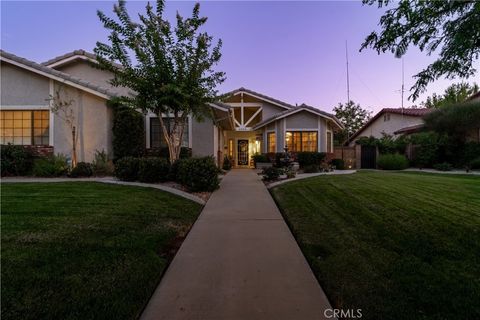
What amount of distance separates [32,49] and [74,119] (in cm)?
833

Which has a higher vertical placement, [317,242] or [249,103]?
[249,103]

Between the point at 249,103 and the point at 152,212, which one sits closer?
the point at 152,212

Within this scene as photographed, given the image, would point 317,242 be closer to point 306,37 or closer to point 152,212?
point 152,212

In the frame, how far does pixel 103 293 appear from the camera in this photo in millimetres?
2375

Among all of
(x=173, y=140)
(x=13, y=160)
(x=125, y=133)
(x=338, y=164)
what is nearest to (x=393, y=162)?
(x=338, y=164)

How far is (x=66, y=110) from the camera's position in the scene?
1126 centimetres

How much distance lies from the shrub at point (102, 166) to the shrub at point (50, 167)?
1058 mm

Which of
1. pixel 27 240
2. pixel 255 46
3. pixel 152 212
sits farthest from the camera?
pixel 255 46

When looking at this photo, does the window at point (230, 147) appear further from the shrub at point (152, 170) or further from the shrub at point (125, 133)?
the shrub at point (152, 170)

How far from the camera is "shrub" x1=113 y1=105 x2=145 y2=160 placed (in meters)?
11.4

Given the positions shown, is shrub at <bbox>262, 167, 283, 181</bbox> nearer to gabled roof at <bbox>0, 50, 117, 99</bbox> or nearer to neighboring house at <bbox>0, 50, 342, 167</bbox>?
neighboring house at <bbox>0, 50, 342, 167</bbox>

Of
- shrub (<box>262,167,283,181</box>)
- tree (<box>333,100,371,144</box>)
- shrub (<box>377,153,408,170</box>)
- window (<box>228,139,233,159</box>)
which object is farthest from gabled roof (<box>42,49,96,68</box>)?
tree (<box>333,100,371,144</box>)

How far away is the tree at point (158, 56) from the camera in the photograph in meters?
8.14

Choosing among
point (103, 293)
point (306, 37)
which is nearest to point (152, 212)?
point (103, 293)
